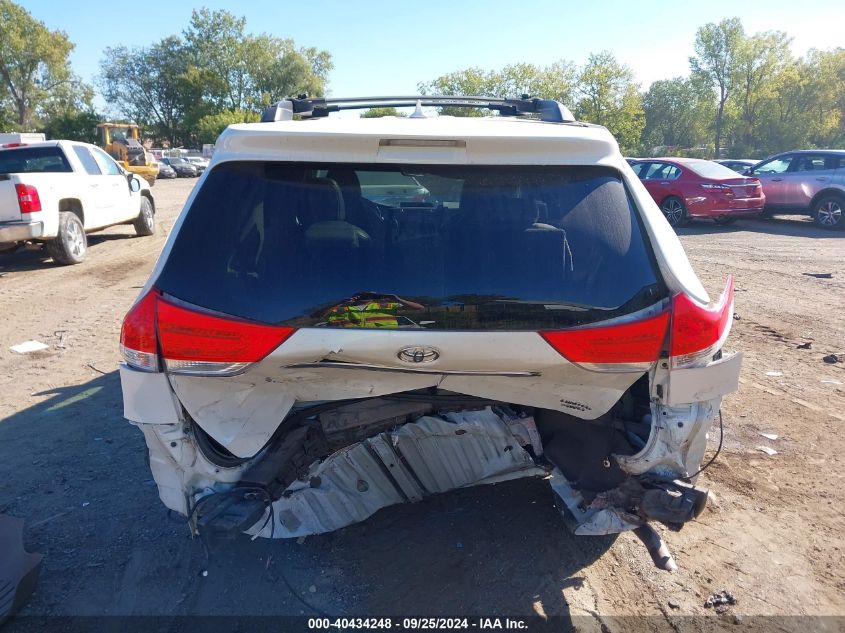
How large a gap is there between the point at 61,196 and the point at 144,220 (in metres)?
3.51

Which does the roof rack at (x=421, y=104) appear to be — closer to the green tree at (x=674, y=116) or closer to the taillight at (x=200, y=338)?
the taillight at (x=200, y=338)

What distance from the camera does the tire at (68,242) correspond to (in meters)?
10.4

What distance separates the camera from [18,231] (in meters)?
9.52

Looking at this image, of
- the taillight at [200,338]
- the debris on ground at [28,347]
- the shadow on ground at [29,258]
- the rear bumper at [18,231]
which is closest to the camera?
the taillight at [200,338]

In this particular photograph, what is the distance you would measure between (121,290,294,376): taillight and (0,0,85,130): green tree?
65253 mm

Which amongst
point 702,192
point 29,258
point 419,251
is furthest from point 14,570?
point 702,192

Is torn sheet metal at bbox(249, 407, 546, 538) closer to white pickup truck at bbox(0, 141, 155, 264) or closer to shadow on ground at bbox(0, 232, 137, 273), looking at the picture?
white pickup truck at bbox(0, 141, 155, 264)

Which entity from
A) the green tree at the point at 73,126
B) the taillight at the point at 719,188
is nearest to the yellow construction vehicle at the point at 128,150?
the green tree at the point at 73,126

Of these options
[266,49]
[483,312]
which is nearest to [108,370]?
[483,312]

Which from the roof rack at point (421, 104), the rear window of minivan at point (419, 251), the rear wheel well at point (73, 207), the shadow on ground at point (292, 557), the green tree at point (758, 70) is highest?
the green tree at point (758, 70)

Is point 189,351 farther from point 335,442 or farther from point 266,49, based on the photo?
point 266,49

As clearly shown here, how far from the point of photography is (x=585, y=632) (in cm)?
254

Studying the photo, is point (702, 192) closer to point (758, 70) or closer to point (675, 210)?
point (675, 210)

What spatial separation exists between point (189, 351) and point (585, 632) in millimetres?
1920
